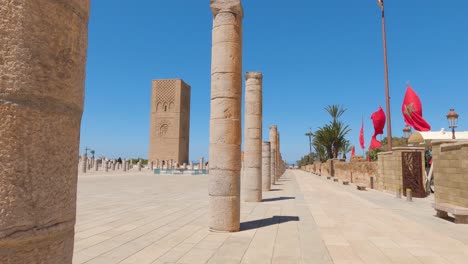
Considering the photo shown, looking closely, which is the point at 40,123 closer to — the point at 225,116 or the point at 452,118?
the point at 225,116

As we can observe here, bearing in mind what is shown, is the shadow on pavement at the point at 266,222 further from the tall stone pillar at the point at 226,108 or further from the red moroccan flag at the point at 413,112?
the red moroccan flag at the point at 413,112

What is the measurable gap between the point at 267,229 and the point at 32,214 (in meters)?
5.69

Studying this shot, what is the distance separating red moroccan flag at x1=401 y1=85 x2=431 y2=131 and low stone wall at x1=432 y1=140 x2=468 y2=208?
1486 cm

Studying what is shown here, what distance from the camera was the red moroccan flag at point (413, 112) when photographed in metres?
22.9

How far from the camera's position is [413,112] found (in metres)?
23.4

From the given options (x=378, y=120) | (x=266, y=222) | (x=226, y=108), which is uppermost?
(x=378, y=120)

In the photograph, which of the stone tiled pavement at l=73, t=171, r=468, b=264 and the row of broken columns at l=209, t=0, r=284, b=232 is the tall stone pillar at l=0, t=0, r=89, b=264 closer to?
the stone tiled pavement at l=73, t=171, r=468, b=264

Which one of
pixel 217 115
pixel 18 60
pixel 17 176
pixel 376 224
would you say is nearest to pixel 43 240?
pixel 17 176

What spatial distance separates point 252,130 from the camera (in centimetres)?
1273

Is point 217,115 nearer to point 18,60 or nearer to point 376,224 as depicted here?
point 376,224

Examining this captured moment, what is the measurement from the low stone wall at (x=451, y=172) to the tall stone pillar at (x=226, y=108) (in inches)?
242

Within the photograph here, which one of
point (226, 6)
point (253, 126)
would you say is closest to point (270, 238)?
point (226, 6)

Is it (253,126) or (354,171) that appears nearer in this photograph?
(253,126)

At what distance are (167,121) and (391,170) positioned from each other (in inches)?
1973
